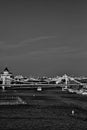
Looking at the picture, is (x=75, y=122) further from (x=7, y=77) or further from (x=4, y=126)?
(x=7, y=77)

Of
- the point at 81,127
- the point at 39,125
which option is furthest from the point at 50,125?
the point at 81,127

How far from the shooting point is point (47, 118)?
42.0m

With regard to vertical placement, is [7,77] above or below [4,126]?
above

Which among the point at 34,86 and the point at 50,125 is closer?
the point at 50,125

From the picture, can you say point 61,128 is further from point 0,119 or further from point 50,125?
point 0,119

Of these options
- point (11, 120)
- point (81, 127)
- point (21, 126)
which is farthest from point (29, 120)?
point (81, 127)

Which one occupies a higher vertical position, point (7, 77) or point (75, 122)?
point (7, 77)

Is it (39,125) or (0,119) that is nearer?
(39,125)

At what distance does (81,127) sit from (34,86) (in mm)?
140627

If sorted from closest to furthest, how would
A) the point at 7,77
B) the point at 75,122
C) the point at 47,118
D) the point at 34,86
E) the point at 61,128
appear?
1. the point at 61,128
2. the point at 75,122
3. the point at 47,118
4. the point at 34,86
5. the point at 7,77

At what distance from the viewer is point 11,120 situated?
131 ft

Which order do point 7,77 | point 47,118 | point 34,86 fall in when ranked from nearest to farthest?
point 47,118
point 34,86
point 7,77

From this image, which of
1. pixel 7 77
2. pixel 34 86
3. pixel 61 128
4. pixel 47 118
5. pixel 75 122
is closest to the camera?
pixel 61 128

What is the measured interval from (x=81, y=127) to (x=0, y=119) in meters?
11.1
